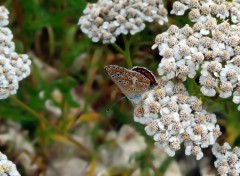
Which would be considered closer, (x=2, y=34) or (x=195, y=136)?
(x=195, y=136)

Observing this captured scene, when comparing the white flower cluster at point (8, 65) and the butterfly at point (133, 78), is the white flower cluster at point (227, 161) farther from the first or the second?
the white flower cluster at point (8, 65)

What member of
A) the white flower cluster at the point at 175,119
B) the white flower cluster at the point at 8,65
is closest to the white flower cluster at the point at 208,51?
the white flower cluster at the point at 175,119

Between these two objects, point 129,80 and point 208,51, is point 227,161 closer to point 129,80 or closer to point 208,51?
point 208,51

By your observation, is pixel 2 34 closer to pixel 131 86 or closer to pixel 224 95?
pixel 131 86

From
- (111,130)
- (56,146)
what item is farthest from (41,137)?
(111,130)

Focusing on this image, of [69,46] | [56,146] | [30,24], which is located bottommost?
[56,146]

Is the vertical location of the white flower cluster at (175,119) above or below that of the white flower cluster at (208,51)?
below

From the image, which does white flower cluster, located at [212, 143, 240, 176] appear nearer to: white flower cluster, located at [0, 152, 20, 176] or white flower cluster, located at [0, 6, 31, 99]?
white flower cluster, located at [0, 152, 20, 176]
